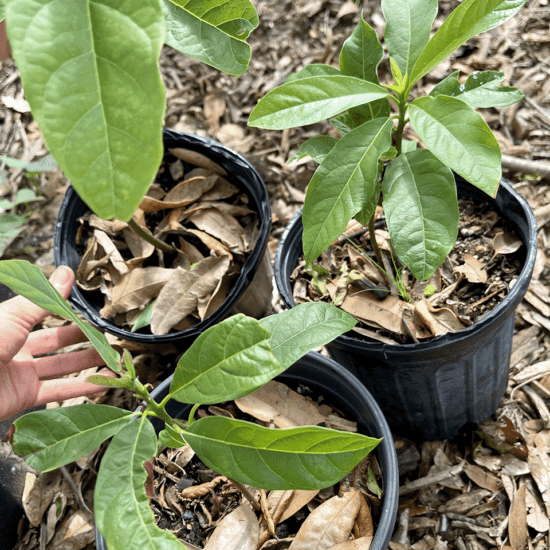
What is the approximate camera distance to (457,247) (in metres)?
1.53

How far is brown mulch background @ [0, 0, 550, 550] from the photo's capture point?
1.58 m

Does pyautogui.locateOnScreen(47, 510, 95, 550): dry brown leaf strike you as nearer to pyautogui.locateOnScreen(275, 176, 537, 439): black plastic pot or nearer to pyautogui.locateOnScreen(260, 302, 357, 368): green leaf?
pyautogui.locateOnScreen(275, 176, 537, 439): black plastic pot

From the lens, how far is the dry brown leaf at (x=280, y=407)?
54.4 inches

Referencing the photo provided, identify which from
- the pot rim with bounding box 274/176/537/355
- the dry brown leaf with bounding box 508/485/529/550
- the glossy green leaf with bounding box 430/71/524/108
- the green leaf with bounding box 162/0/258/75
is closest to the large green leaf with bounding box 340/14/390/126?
the glossy green leaf with bounding box 430/71/524/108

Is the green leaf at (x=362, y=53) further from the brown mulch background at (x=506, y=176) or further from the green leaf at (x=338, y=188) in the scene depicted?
the brown mulch background at (x=506, y=176)

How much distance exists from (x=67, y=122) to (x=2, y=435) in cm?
145

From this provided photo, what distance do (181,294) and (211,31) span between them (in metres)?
0.89

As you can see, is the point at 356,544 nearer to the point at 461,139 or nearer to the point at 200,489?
the point at 200,489

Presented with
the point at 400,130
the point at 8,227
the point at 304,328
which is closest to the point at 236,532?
the point at 304,328

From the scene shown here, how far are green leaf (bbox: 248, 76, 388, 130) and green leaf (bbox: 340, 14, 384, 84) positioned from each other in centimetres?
15

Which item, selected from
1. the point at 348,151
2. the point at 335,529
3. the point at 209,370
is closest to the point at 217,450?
the point at 209,370

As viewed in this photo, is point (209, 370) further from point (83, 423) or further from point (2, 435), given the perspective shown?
point (2, 435)

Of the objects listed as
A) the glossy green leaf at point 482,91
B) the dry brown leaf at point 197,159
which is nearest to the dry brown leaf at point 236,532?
the glossy green leaf at point 482,91

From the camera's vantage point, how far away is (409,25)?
1140 millimetres
